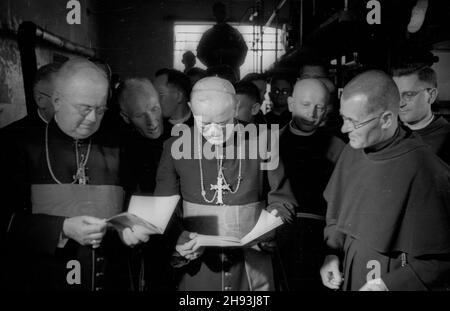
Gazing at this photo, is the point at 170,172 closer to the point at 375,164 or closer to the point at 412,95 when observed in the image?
the point at 375,164

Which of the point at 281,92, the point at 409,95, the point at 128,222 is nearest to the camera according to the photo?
the point at 128,222

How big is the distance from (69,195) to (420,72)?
4.79 feet

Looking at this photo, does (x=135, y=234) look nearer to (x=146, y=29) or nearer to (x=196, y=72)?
(x=196, y=72)

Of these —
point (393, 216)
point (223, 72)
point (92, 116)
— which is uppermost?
point (223, 72)

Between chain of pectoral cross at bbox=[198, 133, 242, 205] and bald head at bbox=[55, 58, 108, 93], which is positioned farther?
chain of pectoral cross at bbox=[198, 133, 242, 205]

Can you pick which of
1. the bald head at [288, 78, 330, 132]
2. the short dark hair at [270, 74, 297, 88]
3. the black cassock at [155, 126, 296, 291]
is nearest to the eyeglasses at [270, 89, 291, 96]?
the short dark hair at [270, 74, 297, 88]

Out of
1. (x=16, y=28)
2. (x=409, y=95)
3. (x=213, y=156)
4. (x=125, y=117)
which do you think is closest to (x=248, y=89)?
(x=213, y=156)

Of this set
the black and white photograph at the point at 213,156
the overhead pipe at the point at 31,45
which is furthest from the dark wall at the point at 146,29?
the overhead pipe at the point at 31,45

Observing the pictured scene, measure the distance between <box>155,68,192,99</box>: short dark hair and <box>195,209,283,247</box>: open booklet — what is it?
2.14 ft

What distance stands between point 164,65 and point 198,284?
0.94m

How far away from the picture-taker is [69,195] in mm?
1472

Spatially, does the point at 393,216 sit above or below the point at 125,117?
below

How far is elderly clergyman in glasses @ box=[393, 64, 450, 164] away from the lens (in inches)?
63.9

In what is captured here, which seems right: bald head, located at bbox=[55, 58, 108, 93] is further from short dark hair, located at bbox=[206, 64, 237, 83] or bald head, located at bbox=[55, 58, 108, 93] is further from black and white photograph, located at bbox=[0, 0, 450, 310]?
short dark hair, located at bbox=[206, 64, 237, 83]
